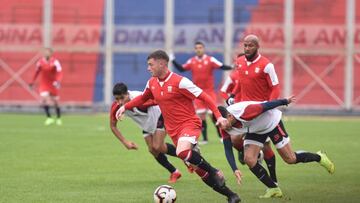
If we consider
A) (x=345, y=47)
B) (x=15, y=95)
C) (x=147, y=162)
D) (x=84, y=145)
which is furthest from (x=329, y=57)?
(x=147, y=162)

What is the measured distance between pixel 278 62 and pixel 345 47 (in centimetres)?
295

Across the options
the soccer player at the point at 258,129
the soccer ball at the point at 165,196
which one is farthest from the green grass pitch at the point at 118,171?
the soccer ball at the point at 165,196

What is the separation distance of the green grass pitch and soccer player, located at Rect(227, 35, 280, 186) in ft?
2.12

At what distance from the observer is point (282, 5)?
137 feet

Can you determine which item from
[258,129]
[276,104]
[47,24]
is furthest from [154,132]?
[47,24]

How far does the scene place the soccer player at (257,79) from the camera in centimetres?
1468

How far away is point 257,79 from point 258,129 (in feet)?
5.10

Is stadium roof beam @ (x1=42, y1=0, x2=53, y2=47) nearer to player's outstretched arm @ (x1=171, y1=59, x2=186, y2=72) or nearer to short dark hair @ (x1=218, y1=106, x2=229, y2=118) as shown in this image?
player's outstretched arm @ (x1=171, y1=59, x2=186, y2=72)

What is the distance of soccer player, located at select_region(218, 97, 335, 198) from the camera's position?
523 inches

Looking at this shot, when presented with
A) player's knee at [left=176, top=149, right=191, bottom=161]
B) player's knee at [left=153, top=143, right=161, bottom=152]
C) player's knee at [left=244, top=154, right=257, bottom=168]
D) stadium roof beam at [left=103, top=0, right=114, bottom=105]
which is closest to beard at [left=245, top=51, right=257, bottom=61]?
player's knee at [left=244, top=154, right=257, bottom=168]

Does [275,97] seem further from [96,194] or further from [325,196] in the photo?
[96,194]

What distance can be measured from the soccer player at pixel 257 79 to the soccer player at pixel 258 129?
552mm

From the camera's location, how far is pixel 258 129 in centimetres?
1376

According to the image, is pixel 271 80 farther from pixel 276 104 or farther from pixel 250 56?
pixel 276 104
